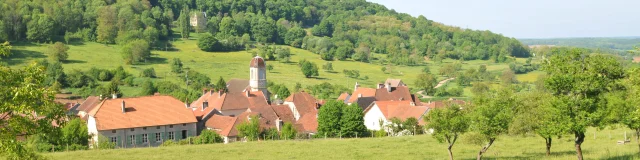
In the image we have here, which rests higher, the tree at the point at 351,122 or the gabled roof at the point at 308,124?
the tree at the point at 351,122

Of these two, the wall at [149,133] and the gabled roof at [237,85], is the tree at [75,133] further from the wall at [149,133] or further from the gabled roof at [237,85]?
the gabled roof at [237,85]

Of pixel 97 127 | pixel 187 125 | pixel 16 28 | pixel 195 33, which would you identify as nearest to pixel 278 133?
pixel 187 125

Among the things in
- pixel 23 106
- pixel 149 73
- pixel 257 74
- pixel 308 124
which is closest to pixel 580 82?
pixel 23 106

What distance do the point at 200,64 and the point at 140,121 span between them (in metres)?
68.8

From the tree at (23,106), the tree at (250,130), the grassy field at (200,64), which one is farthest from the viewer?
the grassy field at (200,64)

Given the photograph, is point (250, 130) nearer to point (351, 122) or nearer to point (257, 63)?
point (351, 122)

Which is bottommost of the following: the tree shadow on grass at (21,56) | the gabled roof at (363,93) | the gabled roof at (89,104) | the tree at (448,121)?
the gabled roof at (89,104)

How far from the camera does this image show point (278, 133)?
180 ft

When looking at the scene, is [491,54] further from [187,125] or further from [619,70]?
[619,70]

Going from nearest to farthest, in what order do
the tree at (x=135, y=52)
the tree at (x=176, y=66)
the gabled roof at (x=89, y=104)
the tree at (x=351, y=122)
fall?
the tree at (x=351, y=122), the gabled roof at (x=89, y=104), the tree at (x=176, y=66), the tree at (x=135, y=52)

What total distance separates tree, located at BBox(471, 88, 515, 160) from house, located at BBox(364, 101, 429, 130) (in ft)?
92.3

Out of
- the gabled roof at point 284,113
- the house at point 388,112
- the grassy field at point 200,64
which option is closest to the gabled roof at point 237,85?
the grassy field at point 200,64

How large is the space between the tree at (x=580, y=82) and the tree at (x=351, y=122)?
99.7 feet

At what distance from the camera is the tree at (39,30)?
123688 millimetres
